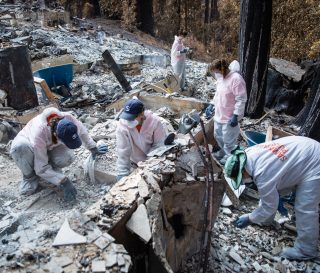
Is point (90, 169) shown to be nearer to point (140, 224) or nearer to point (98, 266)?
point (140, 224)

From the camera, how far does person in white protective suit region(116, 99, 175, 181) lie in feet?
12.8

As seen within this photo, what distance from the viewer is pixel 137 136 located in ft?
13.1

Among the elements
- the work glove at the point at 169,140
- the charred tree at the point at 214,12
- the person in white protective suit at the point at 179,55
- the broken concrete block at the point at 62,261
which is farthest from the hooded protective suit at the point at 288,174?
the charred tree at the point at 214,12

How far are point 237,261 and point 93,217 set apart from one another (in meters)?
1.88

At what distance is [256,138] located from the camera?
5.86 meters

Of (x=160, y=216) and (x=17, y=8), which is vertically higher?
(x=17, y=8)

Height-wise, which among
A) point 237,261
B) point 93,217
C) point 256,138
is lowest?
point 237,261

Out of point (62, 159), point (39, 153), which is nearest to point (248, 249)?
point (62, 159)

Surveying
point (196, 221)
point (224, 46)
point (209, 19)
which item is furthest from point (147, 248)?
point (209, 19)

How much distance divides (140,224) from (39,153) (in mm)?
1903

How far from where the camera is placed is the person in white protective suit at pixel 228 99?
4938 mm

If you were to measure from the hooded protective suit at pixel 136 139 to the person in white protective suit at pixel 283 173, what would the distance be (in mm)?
1030

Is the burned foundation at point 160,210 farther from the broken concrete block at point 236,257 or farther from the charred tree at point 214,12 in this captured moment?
the charred tree at point 214,12

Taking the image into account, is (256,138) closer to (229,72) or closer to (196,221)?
(229,72)
